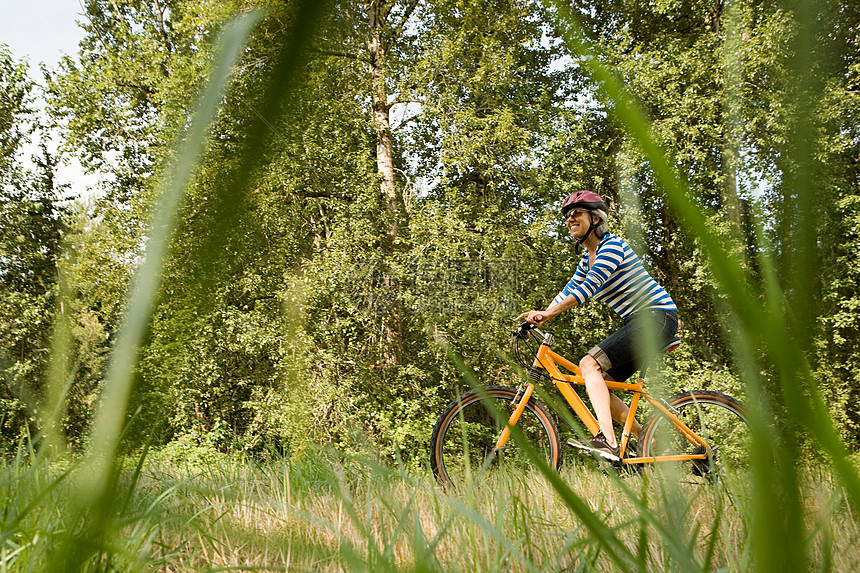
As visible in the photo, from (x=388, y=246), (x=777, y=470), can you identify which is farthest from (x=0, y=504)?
(x=388, y=246)

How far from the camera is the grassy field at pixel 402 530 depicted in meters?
0.63

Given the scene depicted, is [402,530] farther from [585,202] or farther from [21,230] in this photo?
[21,230]

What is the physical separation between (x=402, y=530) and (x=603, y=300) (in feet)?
7.63

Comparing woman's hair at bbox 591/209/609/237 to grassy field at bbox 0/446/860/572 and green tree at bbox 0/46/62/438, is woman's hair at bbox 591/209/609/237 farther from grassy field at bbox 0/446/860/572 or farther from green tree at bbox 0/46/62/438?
green tree at bbox 0/46/62/438

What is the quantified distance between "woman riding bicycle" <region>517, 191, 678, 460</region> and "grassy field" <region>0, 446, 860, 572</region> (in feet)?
4.58

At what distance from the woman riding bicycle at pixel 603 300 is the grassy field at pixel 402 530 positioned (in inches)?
55.0

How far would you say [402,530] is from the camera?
102cm

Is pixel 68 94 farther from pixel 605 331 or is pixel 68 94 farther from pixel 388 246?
pixel 605 331

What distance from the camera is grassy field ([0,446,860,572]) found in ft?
2.07

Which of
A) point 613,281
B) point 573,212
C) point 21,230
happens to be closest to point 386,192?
point 21,230

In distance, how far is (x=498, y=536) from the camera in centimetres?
63

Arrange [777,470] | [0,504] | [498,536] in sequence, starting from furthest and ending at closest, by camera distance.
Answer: [0,504]
[498,536]
[777,470]

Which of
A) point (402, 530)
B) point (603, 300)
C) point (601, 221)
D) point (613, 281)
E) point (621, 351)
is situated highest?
point (601, 221)

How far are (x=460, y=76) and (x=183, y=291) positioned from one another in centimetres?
1164
